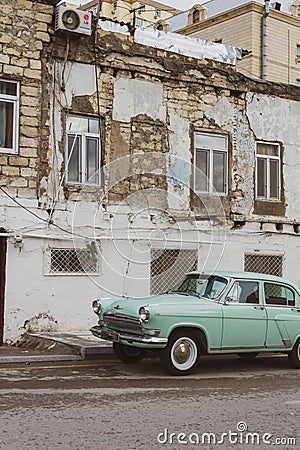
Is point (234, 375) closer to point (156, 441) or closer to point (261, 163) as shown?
point (156, 441)

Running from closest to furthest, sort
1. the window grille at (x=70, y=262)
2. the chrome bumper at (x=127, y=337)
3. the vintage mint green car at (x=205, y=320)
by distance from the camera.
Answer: the chrome bumper at (x=127, y=337), the vintage mint green car at (x=205, y=320), the window grille at (x=70, y=262)

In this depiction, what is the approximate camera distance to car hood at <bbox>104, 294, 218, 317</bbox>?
1073 cm

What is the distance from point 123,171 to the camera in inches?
611

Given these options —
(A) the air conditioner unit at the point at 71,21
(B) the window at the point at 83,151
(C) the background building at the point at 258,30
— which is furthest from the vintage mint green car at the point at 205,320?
(C) the background building at the point at 258,30

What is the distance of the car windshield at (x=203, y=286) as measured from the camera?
11.6 metres

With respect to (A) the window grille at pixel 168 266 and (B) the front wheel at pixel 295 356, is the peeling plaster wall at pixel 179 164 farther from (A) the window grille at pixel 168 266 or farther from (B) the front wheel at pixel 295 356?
(B) the front wheel at pixel 295 356

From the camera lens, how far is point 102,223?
49.7 feet

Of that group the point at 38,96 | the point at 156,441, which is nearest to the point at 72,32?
the point at 38,96

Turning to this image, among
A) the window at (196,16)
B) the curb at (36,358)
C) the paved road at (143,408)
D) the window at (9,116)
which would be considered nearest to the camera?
the paved road at (143,408)

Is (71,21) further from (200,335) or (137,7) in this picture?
(137,7)

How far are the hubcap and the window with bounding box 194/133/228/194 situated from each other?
6.42m

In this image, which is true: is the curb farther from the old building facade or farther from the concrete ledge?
the old building facade

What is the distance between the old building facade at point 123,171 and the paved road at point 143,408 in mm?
3467

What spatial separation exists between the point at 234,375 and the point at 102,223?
5.24 metres
